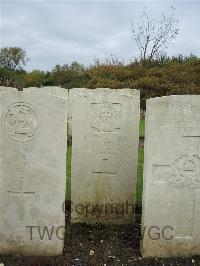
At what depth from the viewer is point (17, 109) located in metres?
4.41

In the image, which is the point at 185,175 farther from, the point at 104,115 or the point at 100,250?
the point at 104,115

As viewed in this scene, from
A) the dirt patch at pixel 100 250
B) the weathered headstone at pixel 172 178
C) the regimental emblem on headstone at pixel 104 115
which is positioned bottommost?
the dirt patch at pixel 100 250

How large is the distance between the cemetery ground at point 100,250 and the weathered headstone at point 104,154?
0.23 meters

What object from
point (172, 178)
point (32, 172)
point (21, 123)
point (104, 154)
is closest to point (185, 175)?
point (172, 178)

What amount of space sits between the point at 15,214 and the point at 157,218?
1.57 metres

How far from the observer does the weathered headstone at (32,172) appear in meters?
4.41

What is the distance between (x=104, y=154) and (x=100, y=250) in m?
1.41

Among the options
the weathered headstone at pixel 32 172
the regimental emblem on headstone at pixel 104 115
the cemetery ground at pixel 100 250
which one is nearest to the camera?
the weathered headstone at pixel 32 172

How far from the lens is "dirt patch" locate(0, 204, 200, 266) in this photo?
4.52 metres

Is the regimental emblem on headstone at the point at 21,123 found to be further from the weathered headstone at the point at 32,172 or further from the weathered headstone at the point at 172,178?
the weathered headstone at the point at 172,178

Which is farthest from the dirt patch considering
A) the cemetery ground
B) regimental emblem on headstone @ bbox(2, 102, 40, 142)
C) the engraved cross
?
regimental emblem on headstone @ bbox(2, 102, 40, 142)

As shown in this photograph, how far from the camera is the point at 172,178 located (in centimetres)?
455

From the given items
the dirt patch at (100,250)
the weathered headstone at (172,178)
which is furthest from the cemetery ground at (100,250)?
the weathered headstone at (172,178)

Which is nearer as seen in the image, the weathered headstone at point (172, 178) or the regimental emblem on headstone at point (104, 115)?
the weathered headstone at point (172, 178)
